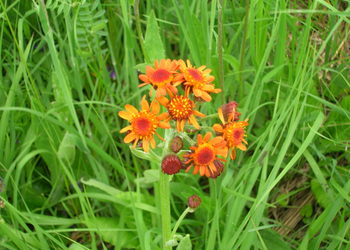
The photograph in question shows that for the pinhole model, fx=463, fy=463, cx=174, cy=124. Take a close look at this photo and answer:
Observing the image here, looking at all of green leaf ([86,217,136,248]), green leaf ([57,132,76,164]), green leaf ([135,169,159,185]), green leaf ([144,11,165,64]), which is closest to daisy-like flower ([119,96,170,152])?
green leaf ([135,169,159,185])

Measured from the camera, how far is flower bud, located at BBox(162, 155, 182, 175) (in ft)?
5.65

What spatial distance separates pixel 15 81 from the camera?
7.93 ft

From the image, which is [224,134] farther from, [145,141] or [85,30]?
[85,30]

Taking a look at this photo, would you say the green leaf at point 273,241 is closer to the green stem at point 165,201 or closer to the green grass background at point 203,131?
the green grass background at point 203,131

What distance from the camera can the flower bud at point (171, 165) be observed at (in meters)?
1.72

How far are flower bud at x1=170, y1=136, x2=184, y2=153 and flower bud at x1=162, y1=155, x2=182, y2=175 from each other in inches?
1.2

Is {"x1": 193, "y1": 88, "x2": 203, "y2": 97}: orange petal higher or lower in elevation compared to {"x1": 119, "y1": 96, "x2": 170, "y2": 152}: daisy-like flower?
higher

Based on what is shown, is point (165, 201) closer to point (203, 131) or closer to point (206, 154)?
point (206, 154)

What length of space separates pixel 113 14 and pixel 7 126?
1.03m

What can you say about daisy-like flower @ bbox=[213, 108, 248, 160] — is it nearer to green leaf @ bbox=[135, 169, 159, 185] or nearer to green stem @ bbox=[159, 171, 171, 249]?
green stem @ bbox=[159, 171, 171, 249]

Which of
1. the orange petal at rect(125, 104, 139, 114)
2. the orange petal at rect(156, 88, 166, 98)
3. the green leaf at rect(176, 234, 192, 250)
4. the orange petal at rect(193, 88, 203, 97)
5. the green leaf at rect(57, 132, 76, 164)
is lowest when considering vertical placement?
the green leaf at rect(176, 234, 192, 250)

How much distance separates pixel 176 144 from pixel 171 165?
0.28 feet

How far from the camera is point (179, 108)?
1.71 m

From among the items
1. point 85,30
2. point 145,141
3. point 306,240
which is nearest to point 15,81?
point 85,30
